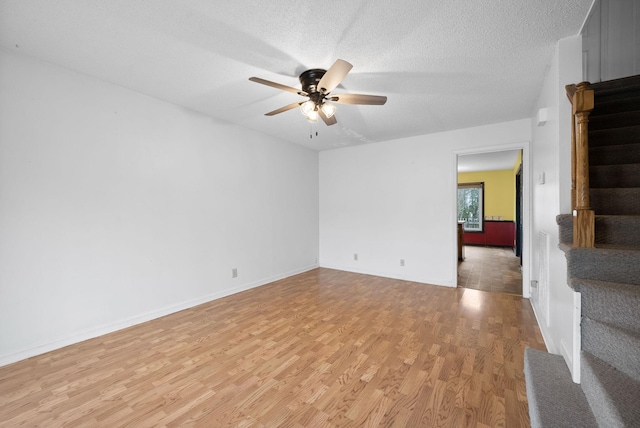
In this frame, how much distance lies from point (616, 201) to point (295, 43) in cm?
247

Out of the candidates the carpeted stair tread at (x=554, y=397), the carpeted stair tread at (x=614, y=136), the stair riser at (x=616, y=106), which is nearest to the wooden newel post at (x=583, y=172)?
the carpeted stair tread at (x=554, y=397)

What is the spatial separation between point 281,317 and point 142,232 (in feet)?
5.92

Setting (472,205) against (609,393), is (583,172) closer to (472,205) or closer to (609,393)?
(609,393)

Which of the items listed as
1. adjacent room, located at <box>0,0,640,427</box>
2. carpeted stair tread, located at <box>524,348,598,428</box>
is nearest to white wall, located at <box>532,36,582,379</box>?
adjacent room, located at <box>0,0,640,427</box>

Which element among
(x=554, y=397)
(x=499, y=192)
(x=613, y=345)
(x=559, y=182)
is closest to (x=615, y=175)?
(x=559, y=182)

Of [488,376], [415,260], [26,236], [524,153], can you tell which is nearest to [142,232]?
[26,236]

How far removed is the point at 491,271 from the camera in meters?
4.97

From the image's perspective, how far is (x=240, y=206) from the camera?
153 inches

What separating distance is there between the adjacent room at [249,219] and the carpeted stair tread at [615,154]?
236 mm

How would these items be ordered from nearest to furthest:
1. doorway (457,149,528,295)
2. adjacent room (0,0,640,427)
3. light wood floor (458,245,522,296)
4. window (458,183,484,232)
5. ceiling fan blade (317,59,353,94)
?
adjacent room (0,0,640,427), ceiling fan blade (317,59,353,94), light wood floor (458,245,522,296), doorway (457,149,528,295), window (458,183,484,232)

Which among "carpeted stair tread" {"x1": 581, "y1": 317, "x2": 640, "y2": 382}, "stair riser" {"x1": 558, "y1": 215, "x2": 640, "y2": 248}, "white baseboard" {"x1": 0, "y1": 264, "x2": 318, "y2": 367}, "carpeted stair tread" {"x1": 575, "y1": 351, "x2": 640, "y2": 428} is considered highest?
"stair riser" {"x1": 558, "y1": 215, "x2": 640, "y2": 248}

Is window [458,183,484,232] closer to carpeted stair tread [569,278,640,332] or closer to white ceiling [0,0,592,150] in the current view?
white ceiling [0,0,592,150]

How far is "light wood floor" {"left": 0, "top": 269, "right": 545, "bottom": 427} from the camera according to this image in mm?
1503

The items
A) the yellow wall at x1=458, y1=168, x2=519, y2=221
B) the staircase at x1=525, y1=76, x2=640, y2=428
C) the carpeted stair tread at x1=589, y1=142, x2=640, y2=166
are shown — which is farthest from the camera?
the yellow wall at x1=458, y1=168, x2=519, y2=221
